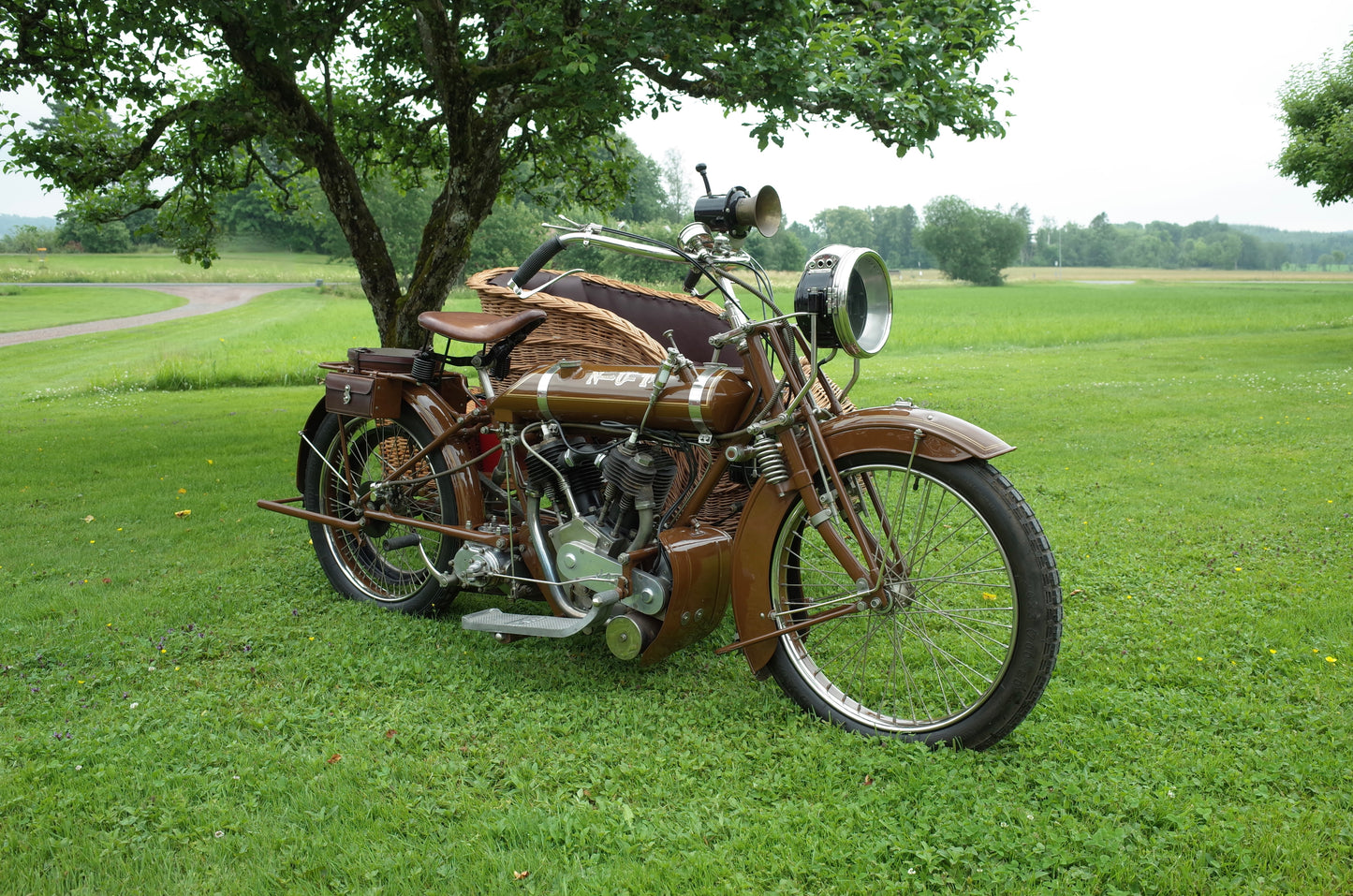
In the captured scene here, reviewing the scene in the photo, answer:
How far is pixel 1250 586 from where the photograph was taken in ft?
13.3

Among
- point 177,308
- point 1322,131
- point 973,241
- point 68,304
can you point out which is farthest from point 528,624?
point 973,241

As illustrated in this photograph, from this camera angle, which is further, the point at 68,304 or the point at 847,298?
the point at 68,304

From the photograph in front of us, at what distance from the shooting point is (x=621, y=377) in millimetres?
3189

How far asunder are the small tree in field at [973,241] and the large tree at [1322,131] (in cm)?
4132

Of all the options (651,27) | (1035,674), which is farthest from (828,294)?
(651,27)

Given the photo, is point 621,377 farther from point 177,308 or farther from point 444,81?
point 177,308

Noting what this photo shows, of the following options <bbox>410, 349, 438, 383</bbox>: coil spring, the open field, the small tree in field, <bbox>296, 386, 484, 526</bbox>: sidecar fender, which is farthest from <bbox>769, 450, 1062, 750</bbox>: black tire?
the open field

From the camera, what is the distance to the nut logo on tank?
10.2 feet

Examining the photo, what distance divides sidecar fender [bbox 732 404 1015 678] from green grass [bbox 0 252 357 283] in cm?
4186

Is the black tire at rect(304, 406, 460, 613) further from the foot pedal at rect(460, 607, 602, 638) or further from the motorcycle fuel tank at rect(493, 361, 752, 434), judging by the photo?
the motorcycle fuel tank at rect(493, 361, 752, 434)

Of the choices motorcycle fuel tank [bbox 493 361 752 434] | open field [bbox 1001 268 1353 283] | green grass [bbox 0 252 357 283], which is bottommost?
motorcycle fuel tank [bbox 493 361 752 434]

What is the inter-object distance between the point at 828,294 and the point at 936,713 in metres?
1.39

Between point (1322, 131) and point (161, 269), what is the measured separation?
58196 millimetres

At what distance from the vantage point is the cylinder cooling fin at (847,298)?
263 cm
